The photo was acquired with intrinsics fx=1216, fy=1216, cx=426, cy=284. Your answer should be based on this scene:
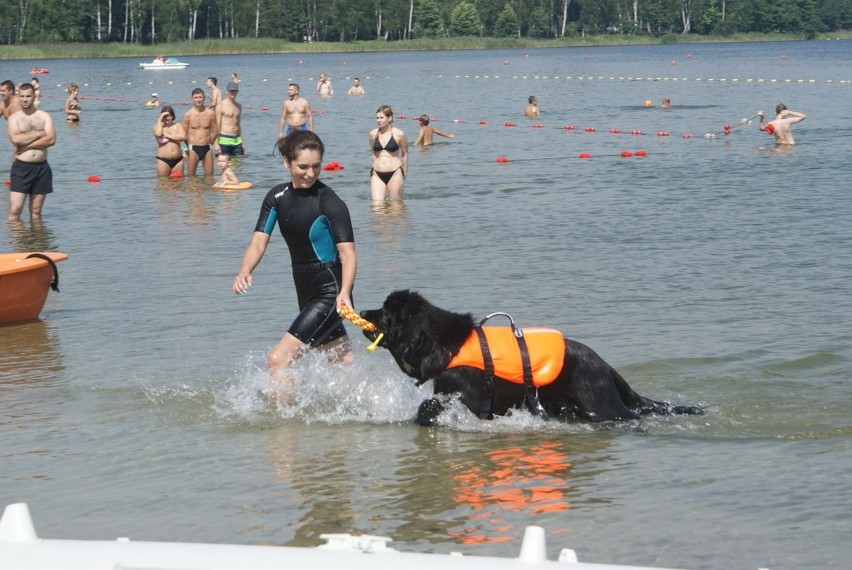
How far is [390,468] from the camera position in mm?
6371

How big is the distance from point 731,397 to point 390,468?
8.42 ft

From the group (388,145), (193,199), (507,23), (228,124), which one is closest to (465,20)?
(507,23)

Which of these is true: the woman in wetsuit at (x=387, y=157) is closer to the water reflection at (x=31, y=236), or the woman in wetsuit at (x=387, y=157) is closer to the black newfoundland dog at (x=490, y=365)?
the water reflection at (x=31, y=236)

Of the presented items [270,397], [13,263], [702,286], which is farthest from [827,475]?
[13,263]

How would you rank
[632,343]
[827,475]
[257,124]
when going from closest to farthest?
[827,475] < [632,343] < [257,124]

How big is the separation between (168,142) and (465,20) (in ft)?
332

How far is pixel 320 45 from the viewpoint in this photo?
357 feet

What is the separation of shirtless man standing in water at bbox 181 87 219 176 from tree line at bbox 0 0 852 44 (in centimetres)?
8539

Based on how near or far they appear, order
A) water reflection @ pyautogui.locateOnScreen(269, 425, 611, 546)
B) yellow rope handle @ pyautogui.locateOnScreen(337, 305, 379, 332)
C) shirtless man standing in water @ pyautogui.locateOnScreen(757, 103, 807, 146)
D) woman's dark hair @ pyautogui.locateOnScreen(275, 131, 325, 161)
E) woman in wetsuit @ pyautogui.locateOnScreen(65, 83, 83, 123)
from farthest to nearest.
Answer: woman in wetsuit @ pyautogui.locateOnScreen(65, 83, 83, 123), shirtless man standing in water @ pyautogui.locateOnScreen(757, 103, 807, 146), woman's dark hair @ pyautogui.locateOnScreen(275, 131, 325, 161), yellow rope handle @ pyautogui.locateOnScreen(337, 305, 379, 332), water reflection @ pyautogui.locateOnScreen(269, 425, 611, 546)

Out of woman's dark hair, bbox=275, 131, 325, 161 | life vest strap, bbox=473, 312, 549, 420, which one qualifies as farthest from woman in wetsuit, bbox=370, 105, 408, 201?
life vest strap, bbox=473, 312, 549, 420

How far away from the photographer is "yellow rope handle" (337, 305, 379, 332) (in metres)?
6.29

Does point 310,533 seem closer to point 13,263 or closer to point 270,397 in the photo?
point 270,397

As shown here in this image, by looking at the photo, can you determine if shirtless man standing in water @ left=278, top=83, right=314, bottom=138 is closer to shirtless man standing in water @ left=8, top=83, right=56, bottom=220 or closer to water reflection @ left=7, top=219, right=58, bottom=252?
water reflection @ left=7, top=219, right=58, bottom=252

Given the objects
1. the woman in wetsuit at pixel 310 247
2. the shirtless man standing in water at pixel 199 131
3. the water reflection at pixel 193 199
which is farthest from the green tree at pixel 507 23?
the woman in wetsuit at pixel 310 247
